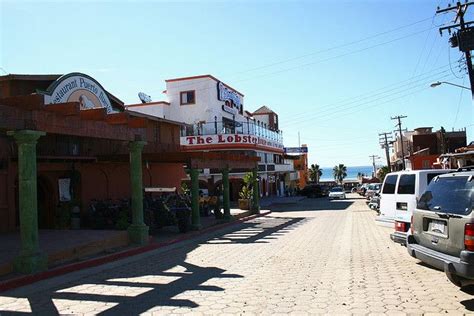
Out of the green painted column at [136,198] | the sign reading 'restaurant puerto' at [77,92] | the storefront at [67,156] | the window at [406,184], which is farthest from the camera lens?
the sign reading 'restaurant puerto' at [77,92]

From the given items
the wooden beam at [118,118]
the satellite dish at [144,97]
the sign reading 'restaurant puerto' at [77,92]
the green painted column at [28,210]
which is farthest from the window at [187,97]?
the green painted column at [28,210]

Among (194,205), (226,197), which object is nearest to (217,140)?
(226,197)

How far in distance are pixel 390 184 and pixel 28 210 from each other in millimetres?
8432

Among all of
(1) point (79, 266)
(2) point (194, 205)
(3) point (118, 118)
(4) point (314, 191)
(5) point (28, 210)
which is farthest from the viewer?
(4) point (314, 191)

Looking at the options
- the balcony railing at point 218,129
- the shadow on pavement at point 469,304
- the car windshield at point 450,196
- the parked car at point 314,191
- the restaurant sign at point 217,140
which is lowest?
the shadow on pavement at point 469,304

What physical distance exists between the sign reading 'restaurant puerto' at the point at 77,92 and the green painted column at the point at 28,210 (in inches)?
194

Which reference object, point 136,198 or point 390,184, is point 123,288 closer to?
point 136,198

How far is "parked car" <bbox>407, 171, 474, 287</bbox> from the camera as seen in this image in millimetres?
5852

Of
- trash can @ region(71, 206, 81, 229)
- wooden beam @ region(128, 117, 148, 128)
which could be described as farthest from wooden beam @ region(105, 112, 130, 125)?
trash can @ region(71, 206, 81, 229)

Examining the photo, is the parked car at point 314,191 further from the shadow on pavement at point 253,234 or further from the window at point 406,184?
the window at point 406,184

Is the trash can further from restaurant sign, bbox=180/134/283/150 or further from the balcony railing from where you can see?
the balcony railing

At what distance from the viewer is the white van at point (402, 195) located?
33.9 feet

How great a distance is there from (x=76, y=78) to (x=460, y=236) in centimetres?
1375

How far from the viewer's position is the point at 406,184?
36.2 feet
